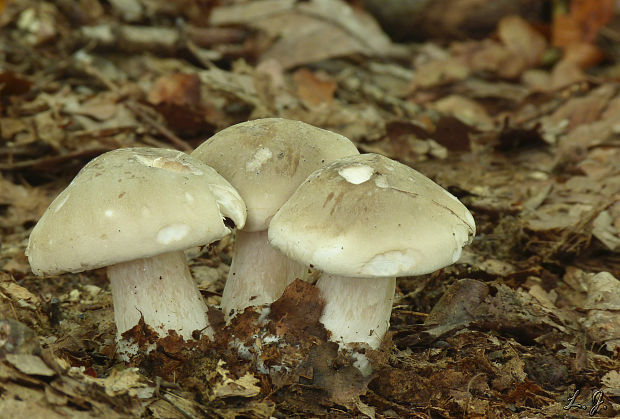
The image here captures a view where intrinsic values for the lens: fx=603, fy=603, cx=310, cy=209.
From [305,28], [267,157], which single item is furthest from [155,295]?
[305,28]

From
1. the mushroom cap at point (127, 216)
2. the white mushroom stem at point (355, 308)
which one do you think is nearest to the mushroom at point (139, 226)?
the mushroom cap at point (127, 216)

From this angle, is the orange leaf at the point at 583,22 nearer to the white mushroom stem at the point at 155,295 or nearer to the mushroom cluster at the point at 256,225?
the mushroom cluster at the point at 256,225

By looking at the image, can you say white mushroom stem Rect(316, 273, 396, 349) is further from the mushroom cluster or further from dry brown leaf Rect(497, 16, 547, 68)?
dry brown leaf Rect(497, 16, 547, 68)

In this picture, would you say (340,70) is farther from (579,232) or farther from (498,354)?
(498,354)

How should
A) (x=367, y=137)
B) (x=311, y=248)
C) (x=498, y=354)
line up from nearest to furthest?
1. (x=311, y=248)
2. (x=498, y=354)
3. (x=367, y=137)

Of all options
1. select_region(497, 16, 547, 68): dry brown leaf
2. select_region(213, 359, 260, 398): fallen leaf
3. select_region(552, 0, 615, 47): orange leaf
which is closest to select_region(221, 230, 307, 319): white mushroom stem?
select_region(213, 359, 260, 398): fallen leaf

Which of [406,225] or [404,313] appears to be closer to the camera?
[406,225]

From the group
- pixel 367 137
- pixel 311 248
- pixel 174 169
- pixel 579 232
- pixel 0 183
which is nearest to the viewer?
pixel 311 248

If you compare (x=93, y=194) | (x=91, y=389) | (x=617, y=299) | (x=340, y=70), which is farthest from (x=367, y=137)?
(x=91, y=389)
